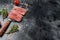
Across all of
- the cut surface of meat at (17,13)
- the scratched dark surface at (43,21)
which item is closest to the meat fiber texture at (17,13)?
the cut surface of meat at (17,13)

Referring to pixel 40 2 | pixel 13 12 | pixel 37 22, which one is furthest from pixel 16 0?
pixel 37 22

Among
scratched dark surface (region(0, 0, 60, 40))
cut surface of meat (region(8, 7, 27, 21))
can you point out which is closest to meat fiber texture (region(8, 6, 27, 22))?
cut surface of meat (region(8, 7, 27, 21))

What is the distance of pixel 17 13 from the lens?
382cm

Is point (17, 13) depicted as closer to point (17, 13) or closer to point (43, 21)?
point (17, 13)

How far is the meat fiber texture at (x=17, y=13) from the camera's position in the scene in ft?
12.4

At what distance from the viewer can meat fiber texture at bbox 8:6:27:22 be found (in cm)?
378

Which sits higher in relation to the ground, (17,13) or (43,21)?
(43,21)

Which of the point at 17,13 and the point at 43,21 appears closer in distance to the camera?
the point at 43,21

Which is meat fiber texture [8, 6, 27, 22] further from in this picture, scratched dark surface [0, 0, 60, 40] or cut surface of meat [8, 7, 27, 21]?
scratched dark surface [0, 0, 60, 40]


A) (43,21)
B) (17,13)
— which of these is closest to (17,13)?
(17,13)

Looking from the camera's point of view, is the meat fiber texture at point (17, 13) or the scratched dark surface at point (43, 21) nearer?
the scratched dark surface at point (43, 21)

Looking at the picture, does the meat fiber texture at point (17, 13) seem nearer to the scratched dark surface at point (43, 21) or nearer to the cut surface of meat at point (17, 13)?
the cut surface of meat at point (17, 13)

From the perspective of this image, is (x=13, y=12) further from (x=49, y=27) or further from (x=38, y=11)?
(x=49, y=27)

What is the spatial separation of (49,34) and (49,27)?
117 mm
